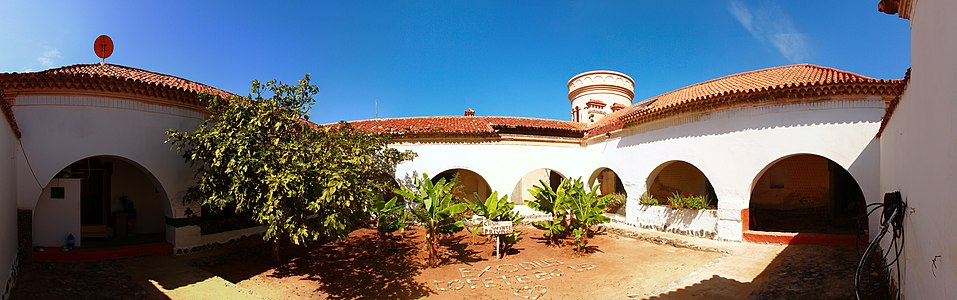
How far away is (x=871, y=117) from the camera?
817cm

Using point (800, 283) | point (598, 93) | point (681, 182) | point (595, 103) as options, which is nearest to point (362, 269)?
point (800, 283)

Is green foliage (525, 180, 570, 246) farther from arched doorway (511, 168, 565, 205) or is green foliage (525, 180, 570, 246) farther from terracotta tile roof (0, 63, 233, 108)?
terracotta tile roof (0, 63, 233, 108)

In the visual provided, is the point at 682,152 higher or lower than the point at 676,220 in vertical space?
higher

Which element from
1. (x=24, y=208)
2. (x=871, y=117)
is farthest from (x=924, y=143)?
(x=24, y=208)

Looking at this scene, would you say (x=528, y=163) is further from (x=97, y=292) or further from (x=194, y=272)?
(x=97, y=292)

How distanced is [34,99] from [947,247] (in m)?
12.4

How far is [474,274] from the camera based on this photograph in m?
8.12

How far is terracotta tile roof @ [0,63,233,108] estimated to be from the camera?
7.07 meters

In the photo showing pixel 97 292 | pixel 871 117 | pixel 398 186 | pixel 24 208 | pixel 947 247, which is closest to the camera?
pixel 947 247

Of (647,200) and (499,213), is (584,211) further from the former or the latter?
(647,200)

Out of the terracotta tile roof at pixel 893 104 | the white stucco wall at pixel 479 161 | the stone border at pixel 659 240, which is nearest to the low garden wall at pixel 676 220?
the stone border at pixel 659 240

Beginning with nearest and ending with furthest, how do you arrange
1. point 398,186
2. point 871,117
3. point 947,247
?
1. point 947,247
2. point 871,117
3. point 398,186

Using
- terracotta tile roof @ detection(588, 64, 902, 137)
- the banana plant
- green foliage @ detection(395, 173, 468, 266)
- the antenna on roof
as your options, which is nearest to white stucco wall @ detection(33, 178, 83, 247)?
the antenna on roof

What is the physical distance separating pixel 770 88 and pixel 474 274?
7915 millimetres
